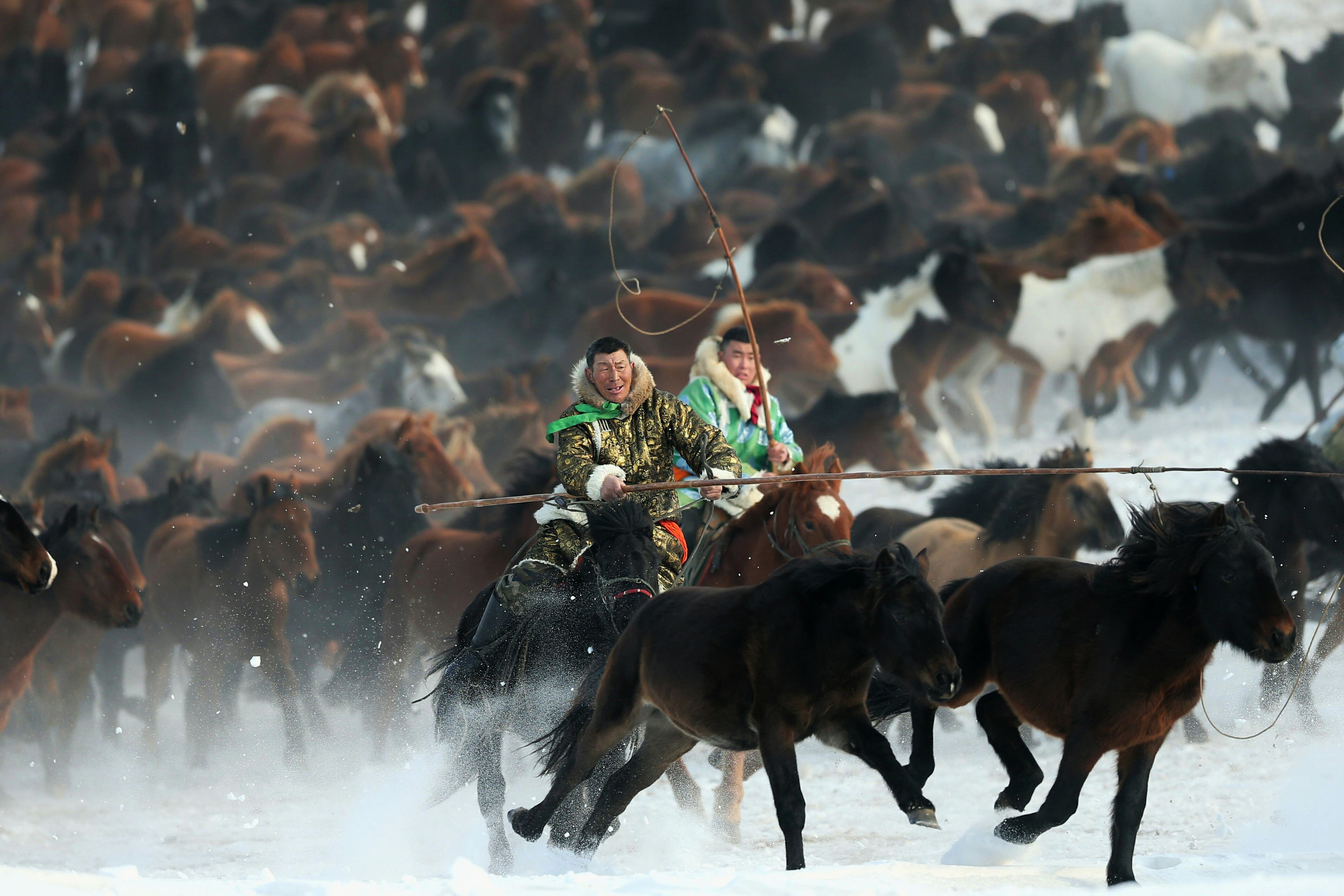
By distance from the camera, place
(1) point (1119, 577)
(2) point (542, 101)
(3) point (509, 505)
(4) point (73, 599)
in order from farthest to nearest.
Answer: (2) point (542, 101) → (3) point (509, 505) → (4) point (73, 599) → (1) point (1119, 577)

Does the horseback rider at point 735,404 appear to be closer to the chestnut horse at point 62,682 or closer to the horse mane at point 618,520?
the horse mane at point 618,520

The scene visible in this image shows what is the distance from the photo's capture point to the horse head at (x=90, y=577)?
7.51 metres

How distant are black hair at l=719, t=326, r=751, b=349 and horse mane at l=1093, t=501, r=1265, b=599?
2.57 metres

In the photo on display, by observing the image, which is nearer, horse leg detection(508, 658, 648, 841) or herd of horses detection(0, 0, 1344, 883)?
herd of horses detection(0, 0, 1344, 883)

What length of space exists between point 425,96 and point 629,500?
26571 millimetres

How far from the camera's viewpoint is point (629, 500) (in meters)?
5.50

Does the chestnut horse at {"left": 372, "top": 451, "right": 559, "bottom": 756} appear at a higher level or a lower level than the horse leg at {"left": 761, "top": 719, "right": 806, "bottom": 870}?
lower

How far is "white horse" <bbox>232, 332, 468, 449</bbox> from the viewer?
49.9ft

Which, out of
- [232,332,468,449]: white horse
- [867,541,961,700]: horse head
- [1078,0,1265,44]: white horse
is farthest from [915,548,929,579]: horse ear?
[1078,0,1265,44]: white horse

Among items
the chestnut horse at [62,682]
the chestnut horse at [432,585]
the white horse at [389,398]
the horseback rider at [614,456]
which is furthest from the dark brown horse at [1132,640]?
the white horse at [389,398]

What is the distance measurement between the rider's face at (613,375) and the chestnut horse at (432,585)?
247cm

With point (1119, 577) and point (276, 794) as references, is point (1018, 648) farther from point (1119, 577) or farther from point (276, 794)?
point (276, 794)

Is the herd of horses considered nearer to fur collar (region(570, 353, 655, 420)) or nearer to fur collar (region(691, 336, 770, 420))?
fur collar (region(570, 353, 655, 420))

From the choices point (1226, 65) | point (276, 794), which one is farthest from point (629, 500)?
point (1226, 65)
